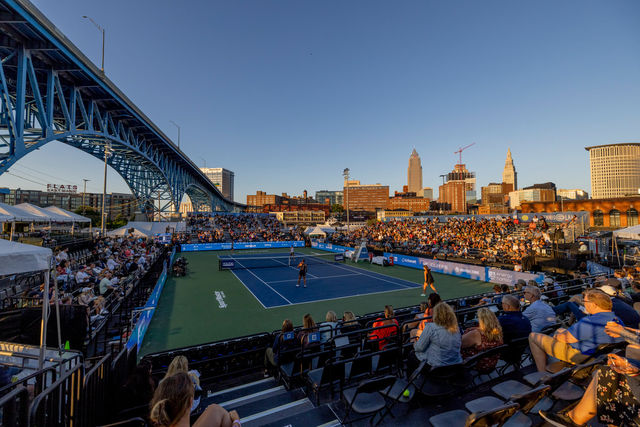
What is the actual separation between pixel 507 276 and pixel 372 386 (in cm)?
1905

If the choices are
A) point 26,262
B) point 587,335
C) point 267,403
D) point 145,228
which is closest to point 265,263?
point 145,228

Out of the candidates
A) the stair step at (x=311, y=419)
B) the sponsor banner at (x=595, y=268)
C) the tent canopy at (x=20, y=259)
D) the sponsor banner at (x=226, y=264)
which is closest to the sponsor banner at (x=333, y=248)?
the sponsor banner at (x=226, y=264)

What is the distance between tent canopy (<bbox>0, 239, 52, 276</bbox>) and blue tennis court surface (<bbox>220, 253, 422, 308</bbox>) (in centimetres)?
1105

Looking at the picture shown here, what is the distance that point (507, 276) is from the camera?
18.8 meters

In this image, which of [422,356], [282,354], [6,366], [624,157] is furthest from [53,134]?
[624,157]

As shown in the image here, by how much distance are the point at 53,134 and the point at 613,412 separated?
2637cm

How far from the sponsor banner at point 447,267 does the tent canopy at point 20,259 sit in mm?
23144

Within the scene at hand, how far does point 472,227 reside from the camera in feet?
116

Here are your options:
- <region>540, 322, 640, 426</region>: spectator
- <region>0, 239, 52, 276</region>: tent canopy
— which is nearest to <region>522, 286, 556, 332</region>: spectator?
<region>540, 322, 640, 426</region>: spectator

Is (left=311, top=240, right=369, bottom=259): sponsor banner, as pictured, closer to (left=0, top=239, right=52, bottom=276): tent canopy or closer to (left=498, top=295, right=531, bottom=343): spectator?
(left=498, top=295, right=531, bottom=343): spectator

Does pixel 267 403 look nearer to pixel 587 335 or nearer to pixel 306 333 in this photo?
pixel 306 333

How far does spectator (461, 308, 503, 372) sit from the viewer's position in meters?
4.61

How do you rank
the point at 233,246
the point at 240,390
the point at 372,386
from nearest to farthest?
the point at 372,386, the point at 240,390, the point at 233,246

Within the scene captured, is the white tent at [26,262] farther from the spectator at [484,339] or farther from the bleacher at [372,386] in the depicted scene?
the spectator at [484,339]
